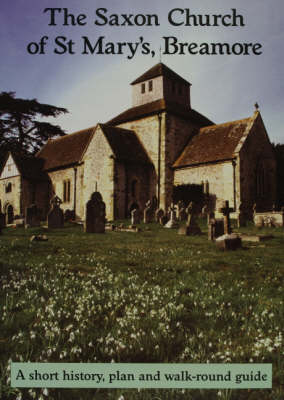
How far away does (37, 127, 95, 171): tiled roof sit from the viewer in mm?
32812

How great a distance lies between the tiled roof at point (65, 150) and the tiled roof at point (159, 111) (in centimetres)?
372

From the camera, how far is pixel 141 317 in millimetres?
3703

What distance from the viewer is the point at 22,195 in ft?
110

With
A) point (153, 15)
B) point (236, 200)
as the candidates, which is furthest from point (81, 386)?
point (236, 200)

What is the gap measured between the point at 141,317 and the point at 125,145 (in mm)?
26423

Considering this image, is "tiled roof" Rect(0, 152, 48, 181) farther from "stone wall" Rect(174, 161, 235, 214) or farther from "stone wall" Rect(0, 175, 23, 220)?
"stone wall" Rect(174, 161, 235, 214)

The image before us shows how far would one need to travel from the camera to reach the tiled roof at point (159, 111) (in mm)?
29828

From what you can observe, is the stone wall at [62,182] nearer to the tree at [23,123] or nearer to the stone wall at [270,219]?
the tree at [23,123]

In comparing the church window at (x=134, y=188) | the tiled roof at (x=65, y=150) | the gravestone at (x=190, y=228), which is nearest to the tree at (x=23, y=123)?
the tiled roof at (x=65, y=150)

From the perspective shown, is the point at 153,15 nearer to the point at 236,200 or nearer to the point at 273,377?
the point at 273,377

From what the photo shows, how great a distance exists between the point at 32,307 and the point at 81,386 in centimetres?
168

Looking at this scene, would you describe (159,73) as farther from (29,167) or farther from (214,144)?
(29,167)

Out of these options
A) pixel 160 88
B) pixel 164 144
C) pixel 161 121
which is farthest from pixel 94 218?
pixel 160 88

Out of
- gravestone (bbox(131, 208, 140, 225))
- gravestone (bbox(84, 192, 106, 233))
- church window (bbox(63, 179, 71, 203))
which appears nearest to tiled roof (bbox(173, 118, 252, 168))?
gravestone (bbox(131, 208, 140, 225))
